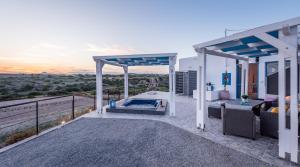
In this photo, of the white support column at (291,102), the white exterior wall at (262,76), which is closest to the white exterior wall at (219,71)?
the white exterior wall at (262,76)

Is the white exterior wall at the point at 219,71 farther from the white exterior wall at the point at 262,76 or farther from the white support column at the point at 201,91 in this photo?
the white support column at the point at 201,91

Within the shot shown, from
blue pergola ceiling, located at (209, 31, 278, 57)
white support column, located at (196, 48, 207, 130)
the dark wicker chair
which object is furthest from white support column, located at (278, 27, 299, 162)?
white support column, located at (196, 48, 207, 130)

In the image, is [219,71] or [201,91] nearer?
[201,91]

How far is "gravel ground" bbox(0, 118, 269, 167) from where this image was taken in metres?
2.81

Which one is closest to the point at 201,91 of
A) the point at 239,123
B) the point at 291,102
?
the point at 239,123

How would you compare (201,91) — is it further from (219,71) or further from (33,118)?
(219,71)

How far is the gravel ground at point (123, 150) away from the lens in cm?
281

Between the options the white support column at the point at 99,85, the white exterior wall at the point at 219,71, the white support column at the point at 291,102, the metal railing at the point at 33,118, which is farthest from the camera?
the white exterior wall at the point at 219,71

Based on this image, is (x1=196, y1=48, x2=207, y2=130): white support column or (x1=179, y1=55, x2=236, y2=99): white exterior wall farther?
(x1=179, y1=55, x2=236, y2=99): white exterior wall

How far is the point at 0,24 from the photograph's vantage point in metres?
6.39

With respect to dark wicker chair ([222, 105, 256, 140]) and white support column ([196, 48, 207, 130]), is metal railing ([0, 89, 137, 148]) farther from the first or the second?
dark wicker chair ([222, 105, 256, 140])

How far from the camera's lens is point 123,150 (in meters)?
3.29

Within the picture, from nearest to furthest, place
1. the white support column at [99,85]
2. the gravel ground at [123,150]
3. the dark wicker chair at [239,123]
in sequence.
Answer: the gravel ground at [123,150]
the dark wicker chair at [239,123]
the white support column at [99,85]

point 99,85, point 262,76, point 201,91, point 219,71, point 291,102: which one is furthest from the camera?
point 219,71
